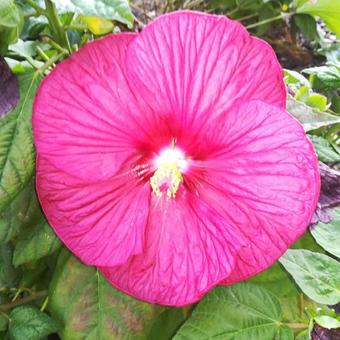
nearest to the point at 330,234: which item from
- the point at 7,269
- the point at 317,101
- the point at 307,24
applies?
the point at 317,101

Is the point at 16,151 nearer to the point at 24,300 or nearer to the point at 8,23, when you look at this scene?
the point at 8,23

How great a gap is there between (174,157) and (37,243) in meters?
0.21

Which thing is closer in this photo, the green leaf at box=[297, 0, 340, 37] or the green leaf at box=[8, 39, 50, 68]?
the green leaf at box=[8, 39, 50, 68]

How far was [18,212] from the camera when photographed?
0.68 metres

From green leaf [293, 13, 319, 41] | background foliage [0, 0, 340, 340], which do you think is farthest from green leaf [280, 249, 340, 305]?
green leaf [293, 13, 319, 41]

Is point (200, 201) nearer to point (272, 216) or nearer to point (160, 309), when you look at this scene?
point (272, 216)

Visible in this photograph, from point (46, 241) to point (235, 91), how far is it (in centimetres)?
28

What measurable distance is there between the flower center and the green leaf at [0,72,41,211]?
0.43 ft

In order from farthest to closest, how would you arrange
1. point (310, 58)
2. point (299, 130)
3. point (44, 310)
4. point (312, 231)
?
point (310, 58)
point (44, 310)
point (312, 231)
point (299, 130)

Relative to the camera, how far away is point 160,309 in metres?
0.74

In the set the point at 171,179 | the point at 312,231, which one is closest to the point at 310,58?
the point at 312,231

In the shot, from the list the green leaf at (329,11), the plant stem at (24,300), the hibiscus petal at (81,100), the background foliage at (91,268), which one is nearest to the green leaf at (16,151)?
the background foliage at (91,268)

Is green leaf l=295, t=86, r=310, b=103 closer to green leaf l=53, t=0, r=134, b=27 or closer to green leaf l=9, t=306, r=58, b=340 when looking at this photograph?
green leaf l=53, t=0, r=134, b=27

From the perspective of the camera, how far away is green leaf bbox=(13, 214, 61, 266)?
713mm
